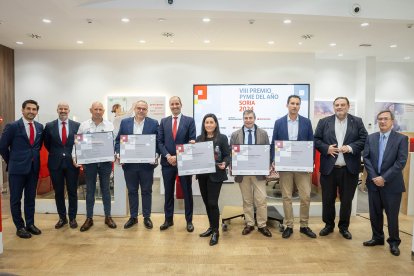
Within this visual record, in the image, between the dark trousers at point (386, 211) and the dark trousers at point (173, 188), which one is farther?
the dark trousers at point (173, 188)

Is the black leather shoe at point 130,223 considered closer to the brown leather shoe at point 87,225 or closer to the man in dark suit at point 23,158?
the brown leather shoe at point 87,225

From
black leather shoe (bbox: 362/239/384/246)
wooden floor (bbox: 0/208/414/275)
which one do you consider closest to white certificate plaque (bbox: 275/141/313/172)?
wooden floor (bbox: 0/208/414/275)

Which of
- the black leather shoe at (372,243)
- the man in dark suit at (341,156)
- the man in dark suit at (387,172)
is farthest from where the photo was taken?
the man in dark suit at (341,156)

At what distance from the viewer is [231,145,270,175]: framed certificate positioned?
3.53 metres

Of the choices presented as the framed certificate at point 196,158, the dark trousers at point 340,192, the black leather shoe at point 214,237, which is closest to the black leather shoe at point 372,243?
the dark trousers at point 340,192

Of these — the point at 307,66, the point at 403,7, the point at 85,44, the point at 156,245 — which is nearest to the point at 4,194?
the point at 85,44

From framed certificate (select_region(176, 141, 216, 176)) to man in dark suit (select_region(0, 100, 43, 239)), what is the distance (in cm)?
176

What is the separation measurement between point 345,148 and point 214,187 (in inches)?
61.3

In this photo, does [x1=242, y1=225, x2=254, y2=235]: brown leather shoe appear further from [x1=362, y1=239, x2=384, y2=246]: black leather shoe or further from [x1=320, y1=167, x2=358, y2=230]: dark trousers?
[x1=362, y1=239, x2=384, y2=246]: black leather shoe

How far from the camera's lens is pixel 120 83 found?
7.43m

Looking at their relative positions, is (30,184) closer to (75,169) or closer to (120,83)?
(75,169)

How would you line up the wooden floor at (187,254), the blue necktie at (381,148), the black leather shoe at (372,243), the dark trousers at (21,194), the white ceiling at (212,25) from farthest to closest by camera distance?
1. the white ceiling at (212,25)
2. the dark trousers at (21,194)
3. the black leather shoe at (372,243)
4. the blue necktie at (381,148)
5. the wooden floor at (187,254)

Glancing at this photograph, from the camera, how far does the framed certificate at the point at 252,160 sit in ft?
11.6

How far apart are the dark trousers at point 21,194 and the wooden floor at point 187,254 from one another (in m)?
0.23
